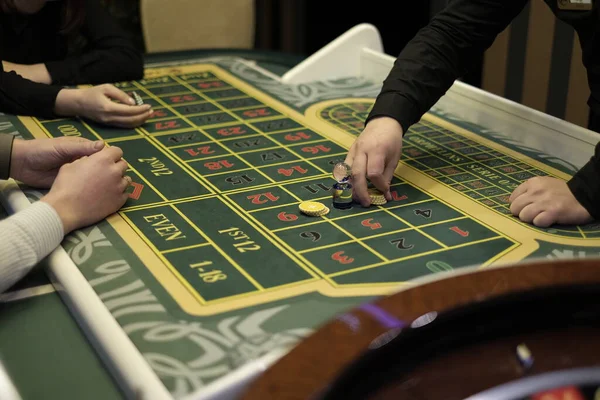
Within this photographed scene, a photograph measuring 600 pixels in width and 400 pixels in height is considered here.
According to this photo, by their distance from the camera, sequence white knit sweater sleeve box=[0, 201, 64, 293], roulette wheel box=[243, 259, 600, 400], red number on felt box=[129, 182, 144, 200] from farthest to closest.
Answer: red number on felt box=[129, 182, 144, 200], white knit sweater sleeve box=[0, 201, 64, 293], roulette wheel box=[243, 259, 600, 400]

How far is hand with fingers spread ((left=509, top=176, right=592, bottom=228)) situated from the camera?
129cm

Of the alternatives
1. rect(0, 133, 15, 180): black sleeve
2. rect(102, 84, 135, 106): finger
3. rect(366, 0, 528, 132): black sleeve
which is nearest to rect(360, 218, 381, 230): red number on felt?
rect(366, 0, 528, 132): black sleeve

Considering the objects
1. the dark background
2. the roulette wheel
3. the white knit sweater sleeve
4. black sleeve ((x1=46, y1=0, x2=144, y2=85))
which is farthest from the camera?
the dark background

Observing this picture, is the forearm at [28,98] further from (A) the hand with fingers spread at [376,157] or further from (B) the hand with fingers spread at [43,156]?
(A) the hand with fingers spread at [376,157]

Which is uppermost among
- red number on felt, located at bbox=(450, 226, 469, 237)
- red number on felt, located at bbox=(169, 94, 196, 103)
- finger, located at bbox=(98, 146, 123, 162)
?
finger, located at bbox=(98, 146, 123, 162)

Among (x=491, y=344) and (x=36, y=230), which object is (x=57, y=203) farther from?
(x=491, y=344)

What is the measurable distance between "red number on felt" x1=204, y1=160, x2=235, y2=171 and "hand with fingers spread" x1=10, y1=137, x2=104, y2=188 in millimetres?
250

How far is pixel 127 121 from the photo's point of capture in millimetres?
1833

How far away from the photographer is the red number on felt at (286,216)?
131cm

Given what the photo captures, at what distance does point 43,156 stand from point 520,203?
940 millimetres

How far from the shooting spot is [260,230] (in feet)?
4.16

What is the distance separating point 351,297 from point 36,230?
1.70ft

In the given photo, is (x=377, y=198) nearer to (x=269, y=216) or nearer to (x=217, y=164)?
(x=269, y=216)

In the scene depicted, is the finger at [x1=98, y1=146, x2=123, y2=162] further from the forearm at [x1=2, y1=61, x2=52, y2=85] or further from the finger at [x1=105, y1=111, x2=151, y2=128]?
Result: the forearm at [x1=2, y1=61, x2=52, y2=85]
